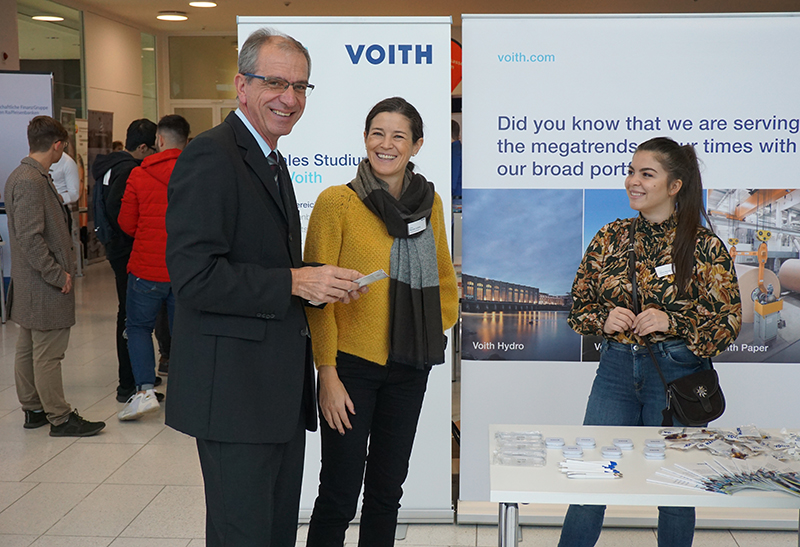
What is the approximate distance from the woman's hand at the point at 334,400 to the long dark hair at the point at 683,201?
3.43 ft

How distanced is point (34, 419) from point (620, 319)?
3717 mm

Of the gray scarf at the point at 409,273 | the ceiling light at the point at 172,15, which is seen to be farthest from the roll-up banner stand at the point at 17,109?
the gray scarf at the point at 409,273

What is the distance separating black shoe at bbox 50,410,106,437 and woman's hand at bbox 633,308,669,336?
342 centimetres

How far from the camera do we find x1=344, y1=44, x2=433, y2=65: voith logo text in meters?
3.01

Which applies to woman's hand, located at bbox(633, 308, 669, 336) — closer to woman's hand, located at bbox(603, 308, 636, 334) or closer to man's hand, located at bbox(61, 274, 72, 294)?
woman's hand, located at bbox(603, 308, 636, 334)

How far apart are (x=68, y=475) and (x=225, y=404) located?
2.57 m

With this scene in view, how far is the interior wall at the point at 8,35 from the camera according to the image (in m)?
9.18

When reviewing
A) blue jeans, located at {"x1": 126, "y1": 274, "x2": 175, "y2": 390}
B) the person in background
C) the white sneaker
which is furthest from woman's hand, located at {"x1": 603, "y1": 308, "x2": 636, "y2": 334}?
the person in background

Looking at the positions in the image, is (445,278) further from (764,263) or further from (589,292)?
(764,263)

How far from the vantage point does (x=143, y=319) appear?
187 inches

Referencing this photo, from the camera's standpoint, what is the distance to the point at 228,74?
47.1ft

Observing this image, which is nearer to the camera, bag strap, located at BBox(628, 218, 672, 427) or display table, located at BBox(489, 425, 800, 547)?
display table, located at BBox(489, 425, 800, 547)

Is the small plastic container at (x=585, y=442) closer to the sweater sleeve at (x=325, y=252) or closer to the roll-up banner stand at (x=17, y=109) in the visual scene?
the sweater sleeve at (x=325, y=252)

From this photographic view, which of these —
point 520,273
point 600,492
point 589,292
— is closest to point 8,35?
point 520,273
